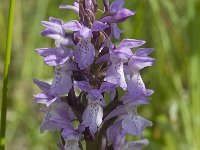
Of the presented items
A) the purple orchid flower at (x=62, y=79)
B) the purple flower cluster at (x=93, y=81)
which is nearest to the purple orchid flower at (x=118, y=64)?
the purple flower cluster at (x=93, y=81)

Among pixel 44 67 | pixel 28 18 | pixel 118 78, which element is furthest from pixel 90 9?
pixel 28 18

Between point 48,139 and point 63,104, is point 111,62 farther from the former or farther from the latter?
point 48,139

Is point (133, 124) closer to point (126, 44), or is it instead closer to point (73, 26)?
point (126, 44)

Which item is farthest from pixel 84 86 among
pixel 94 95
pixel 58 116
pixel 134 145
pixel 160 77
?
pixel 160 77

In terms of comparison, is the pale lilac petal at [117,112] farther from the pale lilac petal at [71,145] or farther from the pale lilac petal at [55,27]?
the pale lilac petal at [55,27]

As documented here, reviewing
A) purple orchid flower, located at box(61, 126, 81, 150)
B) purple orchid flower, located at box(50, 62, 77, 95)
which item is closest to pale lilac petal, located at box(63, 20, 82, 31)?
purple orchid flower, located at box(50, 62, 77, 95)

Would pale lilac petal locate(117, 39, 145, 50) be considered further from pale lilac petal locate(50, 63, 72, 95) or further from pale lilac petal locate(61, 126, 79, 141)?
pale lilac petal locate(61, 126, 79, 141)
